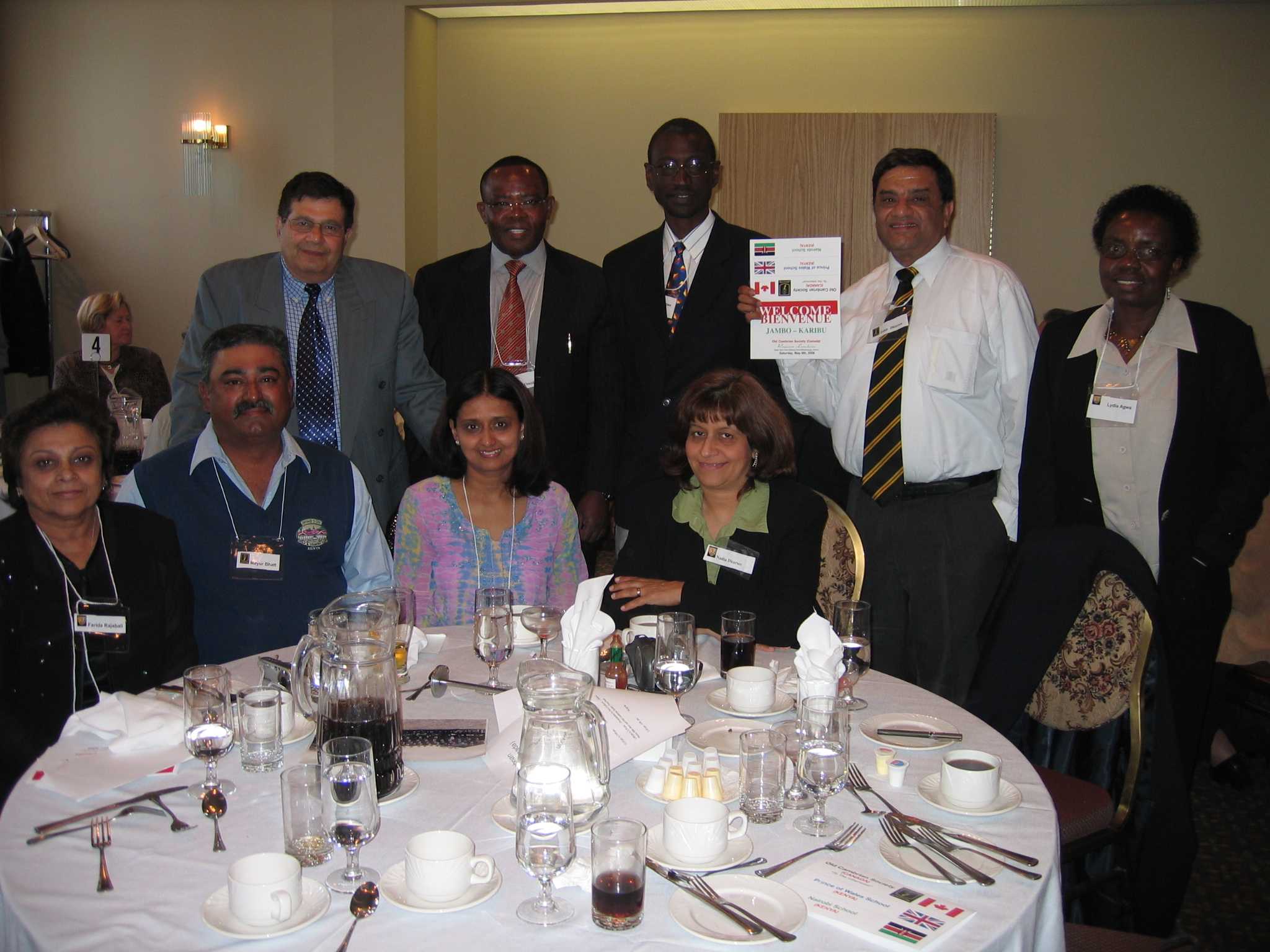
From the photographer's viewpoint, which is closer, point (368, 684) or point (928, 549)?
point (368, 684)

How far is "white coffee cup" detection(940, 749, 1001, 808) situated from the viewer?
5.50ft

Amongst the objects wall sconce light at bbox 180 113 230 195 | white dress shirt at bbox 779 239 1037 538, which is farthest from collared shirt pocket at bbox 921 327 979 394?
wall sconce light at bbox 180 113 230 195

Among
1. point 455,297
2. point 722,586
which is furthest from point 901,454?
point 455,297

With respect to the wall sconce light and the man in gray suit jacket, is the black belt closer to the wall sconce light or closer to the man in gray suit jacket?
the man in gray suit jacket

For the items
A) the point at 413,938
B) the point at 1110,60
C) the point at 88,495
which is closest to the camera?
the point at 413,938

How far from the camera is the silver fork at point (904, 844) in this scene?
4.81 ft

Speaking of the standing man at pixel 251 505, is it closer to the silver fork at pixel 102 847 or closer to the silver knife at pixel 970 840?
the silver fork at pixel 102 847

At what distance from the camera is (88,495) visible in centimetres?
252

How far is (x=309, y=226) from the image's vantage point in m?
3.41

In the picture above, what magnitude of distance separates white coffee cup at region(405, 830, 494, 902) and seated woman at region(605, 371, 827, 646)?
4.66 feet

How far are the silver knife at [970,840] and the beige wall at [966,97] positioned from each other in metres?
5.78

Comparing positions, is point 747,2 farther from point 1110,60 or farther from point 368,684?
point 368,684

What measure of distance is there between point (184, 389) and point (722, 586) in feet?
5.96

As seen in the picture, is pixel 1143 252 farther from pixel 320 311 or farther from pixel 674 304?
pixel 320 311
